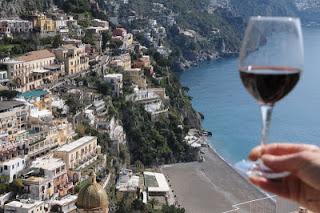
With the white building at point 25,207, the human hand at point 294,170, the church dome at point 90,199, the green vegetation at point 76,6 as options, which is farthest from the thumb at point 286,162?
the green vegetation at point 76,6

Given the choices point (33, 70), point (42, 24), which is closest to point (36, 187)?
point (33, 70)

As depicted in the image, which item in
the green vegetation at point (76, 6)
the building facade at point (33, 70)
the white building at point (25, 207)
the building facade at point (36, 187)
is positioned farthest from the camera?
the green vegetation at point (76, 6)

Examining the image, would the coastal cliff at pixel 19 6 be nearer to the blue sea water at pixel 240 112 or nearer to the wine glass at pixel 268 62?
the blue sea water at pixel 240 112

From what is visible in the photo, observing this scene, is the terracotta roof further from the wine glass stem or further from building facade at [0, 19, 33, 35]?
the wine glass stem

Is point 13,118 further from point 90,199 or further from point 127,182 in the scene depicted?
point 90,199

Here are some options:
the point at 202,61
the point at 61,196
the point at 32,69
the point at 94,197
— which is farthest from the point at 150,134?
the point at 202,61

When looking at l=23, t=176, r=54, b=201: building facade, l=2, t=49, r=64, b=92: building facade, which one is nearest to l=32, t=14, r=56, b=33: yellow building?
l=2, t=49, r=64, b=92: building facade
